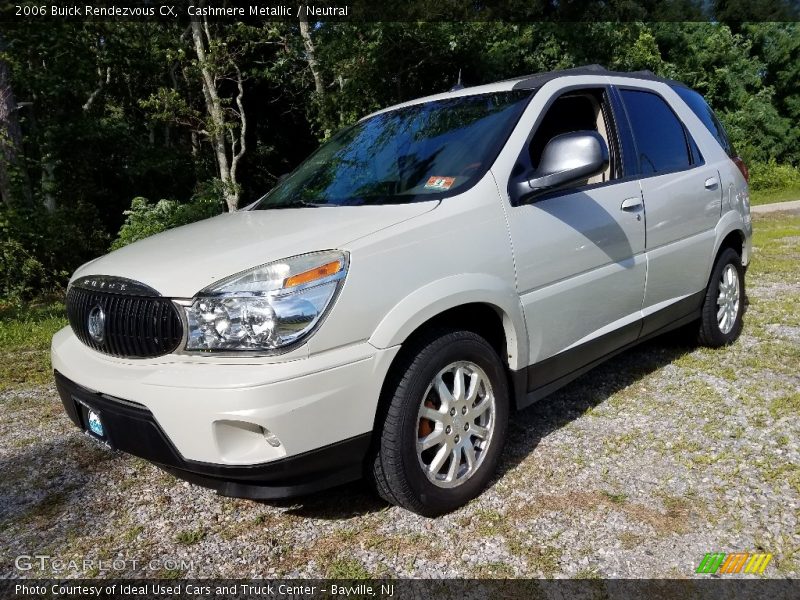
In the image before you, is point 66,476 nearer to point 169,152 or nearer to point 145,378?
point 145,378

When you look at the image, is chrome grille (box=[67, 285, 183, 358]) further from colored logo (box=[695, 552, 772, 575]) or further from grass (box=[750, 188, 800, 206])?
grass (box=[750, 188, 800, 206])

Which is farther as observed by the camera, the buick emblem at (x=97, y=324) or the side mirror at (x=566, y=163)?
the side mirror at (x=566, y=163)

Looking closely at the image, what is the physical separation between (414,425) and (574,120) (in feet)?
6.67

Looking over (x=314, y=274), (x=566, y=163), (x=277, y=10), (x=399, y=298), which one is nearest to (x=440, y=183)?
(x=566, y=163)

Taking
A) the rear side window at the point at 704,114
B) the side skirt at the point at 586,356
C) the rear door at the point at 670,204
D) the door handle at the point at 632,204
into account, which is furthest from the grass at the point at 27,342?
the rear side window at the point at 704,114

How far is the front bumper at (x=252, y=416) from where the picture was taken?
1996mm

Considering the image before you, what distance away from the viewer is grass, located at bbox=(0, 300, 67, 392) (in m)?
4.61

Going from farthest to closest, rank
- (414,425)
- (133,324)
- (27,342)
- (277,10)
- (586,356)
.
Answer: (277,10) → (27,342) → (586,356) → (414,425) → (133,324)

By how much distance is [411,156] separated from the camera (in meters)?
2.99

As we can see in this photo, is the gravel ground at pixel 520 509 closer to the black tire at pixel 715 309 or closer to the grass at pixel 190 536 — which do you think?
the grass at pixel 190 536

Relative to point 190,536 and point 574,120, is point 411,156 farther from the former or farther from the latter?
point 190,536

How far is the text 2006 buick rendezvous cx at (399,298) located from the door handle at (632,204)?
18mm

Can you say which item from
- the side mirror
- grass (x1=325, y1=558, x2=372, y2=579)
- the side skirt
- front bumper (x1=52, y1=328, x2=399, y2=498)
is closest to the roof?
the side mirror

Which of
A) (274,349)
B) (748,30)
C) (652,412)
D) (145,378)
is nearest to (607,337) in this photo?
(652,412)
